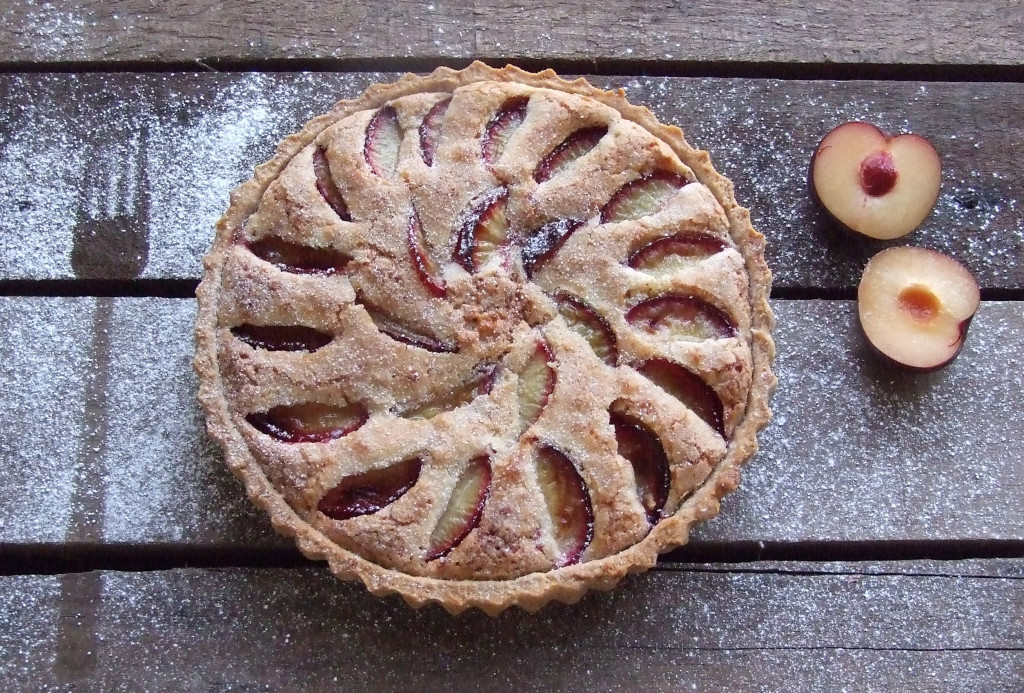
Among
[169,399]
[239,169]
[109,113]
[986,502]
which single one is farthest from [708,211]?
[109,113]

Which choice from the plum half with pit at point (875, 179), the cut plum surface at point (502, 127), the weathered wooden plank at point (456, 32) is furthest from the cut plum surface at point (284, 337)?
the plum half with pit at point (875, 179)

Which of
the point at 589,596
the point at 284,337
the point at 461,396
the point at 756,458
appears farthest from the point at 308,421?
the point at 756,458

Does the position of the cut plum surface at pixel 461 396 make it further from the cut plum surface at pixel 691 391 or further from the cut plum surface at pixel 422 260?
the cut plum surface at pixel 691 391

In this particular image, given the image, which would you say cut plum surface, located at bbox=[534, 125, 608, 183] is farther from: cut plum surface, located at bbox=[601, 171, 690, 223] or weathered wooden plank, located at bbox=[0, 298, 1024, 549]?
weathered wooden plank, located at bbox=[0, 298, 1024, 549]

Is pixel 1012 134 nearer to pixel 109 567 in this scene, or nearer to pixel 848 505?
pixel 848 505

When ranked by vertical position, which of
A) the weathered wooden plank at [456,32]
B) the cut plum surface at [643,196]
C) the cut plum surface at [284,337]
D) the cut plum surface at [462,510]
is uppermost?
the weathered wooden plank at [456,32]

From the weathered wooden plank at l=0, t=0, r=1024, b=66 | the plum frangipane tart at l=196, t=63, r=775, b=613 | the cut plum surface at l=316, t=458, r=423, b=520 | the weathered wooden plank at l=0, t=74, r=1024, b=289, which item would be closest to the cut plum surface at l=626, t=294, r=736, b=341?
the plum frangipane tart at l=196, t=63, r=775, b=613

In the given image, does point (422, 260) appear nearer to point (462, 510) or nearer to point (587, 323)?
point (587, 323)
